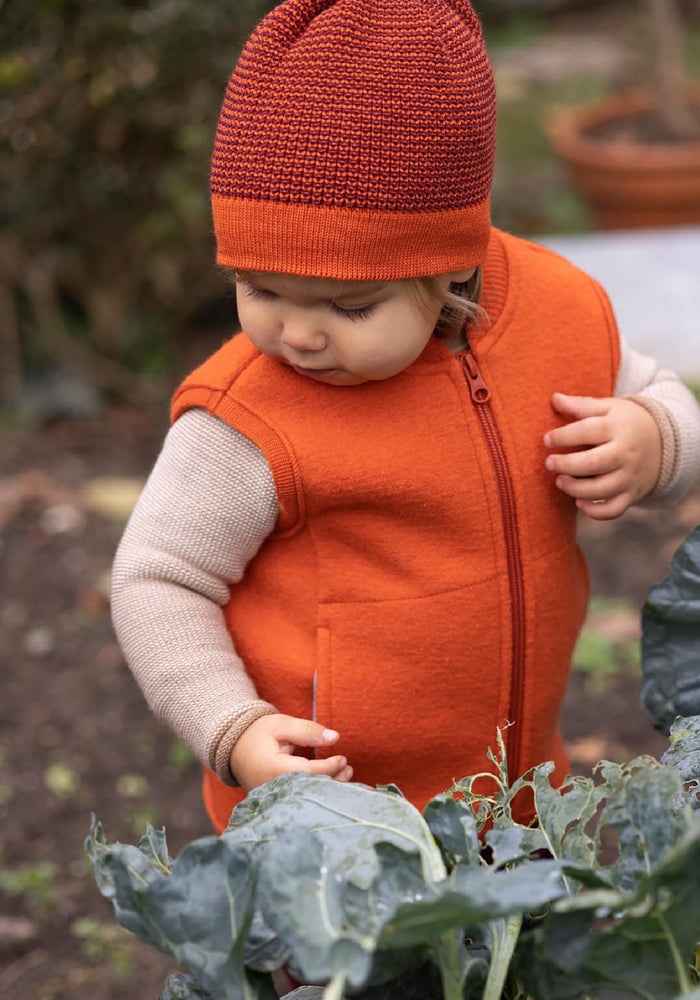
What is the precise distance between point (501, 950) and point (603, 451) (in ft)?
2.35

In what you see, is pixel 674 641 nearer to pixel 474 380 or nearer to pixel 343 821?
pixel 474 380

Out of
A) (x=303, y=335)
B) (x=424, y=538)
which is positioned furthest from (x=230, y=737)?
(x=303, y=335)

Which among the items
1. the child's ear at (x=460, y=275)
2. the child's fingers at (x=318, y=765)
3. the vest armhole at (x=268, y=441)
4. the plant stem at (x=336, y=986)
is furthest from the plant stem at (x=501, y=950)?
the child's ear at (x=460, y=275)

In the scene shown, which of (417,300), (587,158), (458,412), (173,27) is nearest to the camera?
(417,300)

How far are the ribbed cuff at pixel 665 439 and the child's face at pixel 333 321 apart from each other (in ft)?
1.19

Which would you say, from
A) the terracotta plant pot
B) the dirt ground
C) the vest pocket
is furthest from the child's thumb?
the terracotta plant pot

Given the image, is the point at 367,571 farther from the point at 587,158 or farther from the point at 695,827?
the point at 587,158

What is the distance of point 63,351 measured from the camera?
4.18m

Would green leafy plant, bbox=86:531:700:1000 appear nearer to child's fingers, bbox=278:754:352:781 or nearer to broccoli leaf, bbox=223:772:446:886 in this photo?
broccoli leaf, bbox=223:772:446:886

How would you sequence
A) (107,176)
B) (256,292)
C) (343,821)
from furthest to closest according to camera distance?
1. (107,176)
2. (256,292)
3. (343,821)

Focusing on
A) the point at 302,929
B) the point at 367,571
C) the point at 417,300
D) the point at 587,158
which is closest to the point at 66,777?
the point at 367,571

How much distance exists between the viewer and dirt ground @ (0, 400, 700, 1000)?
232 cm

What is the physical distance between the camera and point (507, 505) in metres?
1.44

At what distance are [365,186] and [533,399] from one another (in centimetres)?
38
